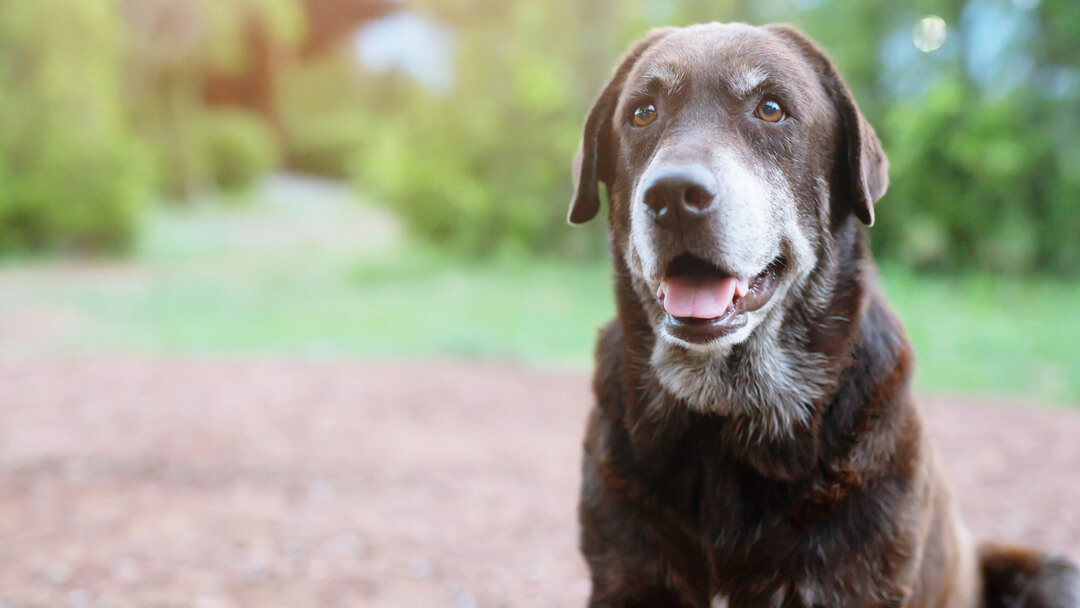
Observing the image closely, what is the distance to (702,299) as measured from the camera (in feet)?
6.99

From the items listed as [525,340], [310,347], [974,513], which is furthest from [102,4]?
[974,513]

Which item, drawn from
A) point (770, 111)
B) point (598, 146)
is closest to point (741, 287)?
point (770, 111)

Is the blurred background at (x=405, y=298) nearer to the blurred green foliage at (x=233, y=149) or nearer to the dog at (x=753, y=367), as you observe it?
the blurred green foliage at (x=233, y=149)

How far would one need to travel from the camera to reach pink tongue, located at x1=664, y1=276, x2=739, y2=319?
2.12 m

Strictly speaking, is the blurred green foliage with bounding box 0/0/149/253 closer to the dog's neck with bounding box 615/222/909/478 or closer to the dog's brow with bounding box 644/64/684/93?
the dog's brow with bounding box 644/64/684/93

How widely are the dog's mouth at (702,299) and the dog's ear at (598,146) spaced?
0.56 m

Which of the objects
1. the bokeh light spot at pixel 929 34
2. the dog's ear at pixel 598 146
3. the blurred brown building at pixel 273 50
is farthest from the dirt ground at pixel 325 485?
the blurred brown building at pixel 273 50

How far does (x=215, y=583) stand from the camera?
3900mm

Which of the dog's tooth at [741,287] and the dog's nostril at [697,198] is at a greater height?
the dog's nostril at [697,198]

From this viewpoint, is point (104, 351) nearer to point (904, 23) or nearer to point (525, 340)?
point (525, 340)

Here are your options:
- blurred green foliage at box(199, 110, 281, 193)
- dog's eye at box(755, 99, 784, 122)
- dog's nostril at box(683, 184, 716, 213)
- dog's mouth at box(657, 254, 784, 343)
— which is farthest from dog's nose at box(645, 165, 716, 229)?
blurred green foliage at box(199, 110, 281, 193)

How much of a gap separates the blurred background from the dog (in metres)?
1.76

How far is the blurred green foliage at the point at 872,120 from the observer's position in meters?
10.7

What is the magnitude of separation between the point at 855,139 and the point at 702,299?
67cm
